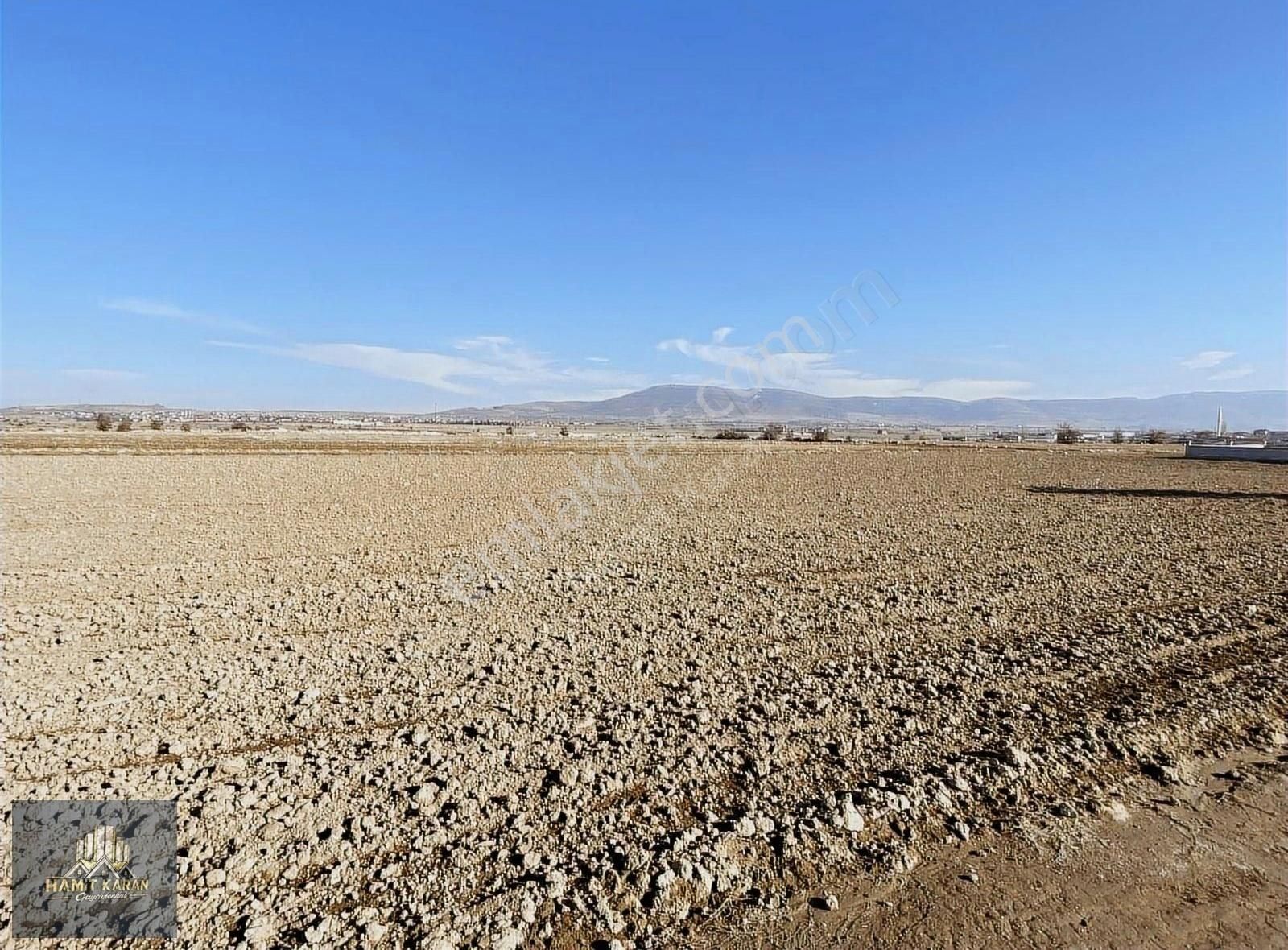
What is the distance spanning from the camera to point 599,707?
4500mm

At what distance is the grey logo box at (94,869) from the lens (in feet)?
8.58

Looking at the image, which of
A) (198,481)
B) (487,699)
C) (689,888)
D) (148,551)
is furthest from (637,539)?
(198,481)

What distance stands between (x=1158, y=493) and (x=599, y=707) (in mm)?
24095

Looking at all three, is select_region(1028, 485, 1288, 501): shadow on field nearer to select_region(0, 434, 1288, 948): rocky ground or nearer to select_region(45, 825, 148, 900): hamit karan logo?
select_region(0, 434, 1288, 948): rocky ground

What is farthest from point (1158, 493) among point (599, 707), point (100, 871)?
point (100, 871)

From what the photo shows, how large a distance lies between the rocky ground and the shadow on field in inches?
412

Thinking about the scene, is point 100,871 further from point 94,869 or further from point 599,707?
point 599,707

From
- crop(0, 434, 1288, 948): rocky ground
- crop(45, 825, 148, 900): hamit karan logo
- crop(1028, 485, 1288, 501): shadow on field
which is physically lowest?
crop(45, 825, 148, 900): hamit karan logo

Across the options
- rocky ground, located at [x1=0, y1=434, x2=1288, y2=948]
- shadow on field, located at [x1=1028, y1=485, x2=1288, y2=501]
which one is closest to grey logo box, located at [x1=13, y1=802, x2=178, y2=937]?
rocky ground, located at [x1=0, y1=434, x2=1288, y2=948]

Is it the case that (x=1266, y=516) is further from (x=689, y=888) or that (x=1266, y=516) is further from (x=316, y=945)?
(x=316, y=945)

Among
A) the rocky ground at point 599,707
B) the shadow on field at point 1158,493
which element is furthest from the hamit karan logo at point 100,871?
the shadow on field at point 1158,493

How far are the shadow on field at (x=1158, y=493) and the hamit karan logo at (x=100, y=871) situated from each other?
2368 cm

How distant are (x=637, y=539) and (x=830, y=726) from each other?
24.4 feet

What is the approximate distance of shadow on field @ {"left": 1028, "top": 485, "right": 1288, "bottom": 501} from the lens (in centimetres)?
1968
